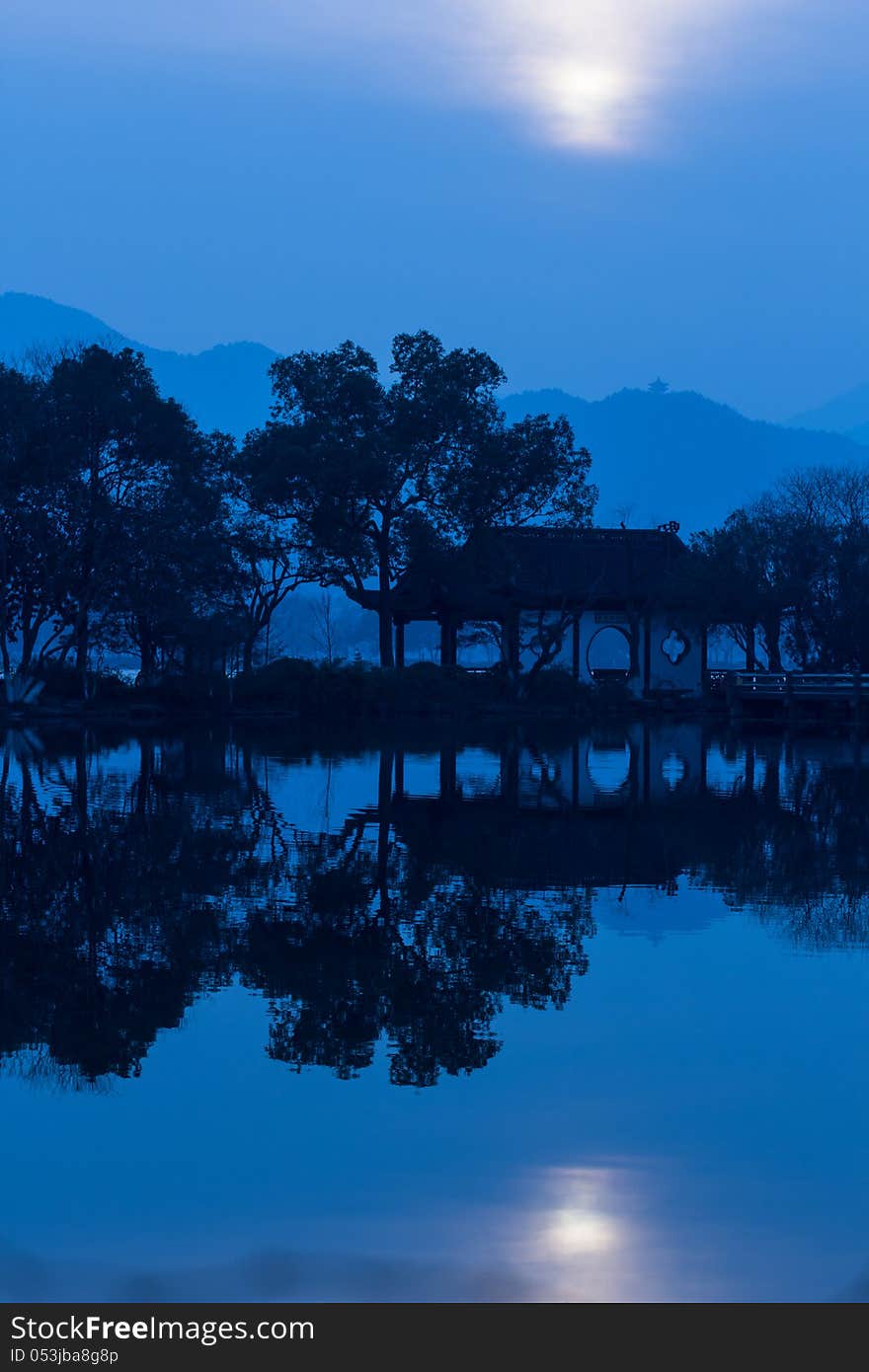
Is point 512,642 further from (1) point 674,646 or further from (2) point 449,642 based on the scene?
(1) point 674,646

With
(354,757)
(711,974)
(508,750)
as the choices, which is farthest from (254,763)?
(711,974)

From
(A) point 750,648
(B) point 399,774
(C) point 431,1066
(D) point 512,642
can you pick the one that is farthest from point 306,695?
(C) point 431,1066

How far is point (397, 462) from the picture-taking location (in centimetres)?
5244

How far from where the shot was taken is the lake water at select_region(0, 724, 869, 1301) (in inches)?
237

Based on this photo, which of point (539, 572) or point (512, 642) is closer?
point (512, 642)

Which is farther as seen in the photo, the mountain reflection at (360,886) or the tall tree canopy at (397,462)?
the tall tree canopy at (397,462)

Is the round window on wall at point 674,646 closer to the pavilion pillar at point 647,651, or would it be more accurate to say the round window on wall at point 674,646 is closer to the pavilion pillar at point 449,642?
the pavilion pillar at point 647,651

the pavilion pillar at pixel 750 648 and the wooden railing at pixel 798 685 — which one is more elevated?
the pavilion pillar at pixel 750 648

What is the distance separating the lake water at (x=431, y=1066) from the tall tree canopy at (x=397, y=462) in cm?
3486

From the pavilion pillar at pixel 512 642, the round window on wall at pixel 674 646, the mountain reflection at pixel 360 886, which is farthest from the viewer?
the round window on wall at pixel 674 646

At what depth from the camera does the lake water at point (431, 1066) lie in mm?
6016

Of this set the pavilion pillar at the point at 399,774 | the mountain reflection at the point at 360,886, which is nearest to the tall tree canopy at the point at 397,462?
the pavilion pillar at the point at 399,774

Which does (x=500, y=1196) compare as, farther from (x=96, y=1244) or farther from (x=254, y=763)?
(x=254, y=763)

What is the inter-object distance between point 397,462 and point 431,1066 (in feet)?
147
